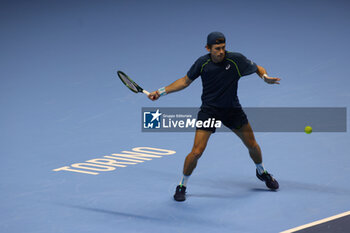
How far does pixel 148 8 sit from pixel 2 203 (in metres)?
11.7

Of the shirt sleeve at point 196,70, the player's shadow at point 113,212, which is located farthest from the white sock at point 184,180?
the shirt sleeve at point 196,70

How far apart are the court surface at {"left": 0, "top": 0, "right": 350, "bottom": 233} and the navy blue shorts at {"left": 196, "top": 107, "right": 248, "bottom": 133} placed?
0.99 metres

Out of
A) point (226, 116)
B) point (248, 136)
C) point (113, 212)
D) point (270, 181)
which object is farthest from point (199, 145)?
point (113, 212)

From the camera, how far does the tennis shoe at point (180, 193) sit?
9.64m

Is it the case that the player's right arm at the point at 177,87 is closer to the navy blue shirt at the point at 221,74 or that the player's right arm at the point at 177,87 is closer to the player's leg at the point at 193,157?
the navy blue shirt at the point at 221,74

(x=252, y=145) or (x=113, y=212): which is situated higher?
(x=252, y=145)

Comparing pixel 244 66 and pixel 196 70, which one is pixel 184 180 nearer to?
pixel 196 70

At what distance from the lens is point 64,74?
16078 mm

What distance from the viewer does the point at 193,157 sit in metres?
9.51

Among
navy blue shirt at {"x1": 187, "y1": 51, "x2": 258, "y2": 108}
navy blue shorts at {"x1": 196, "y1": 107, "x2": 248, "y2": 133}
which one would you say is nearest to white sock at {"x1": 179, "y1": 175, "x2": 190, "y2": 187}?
navy blue shorts at {"x1": 196, "y1": 107, "x2": 248, "y2": 133}

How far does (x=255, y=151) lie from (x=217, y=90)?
1033 millimetres

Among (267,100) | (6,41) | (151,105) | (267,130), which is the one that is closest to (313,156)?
(267,130)

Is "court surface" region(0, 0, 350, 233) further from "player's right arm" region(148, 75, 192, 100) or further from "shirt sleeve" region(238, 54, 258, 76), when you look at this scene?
"shirt sleeve" region(238, 54, 258, 76)

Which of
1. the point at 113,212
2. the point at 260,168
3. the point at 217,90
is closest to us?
the point at 113,212
